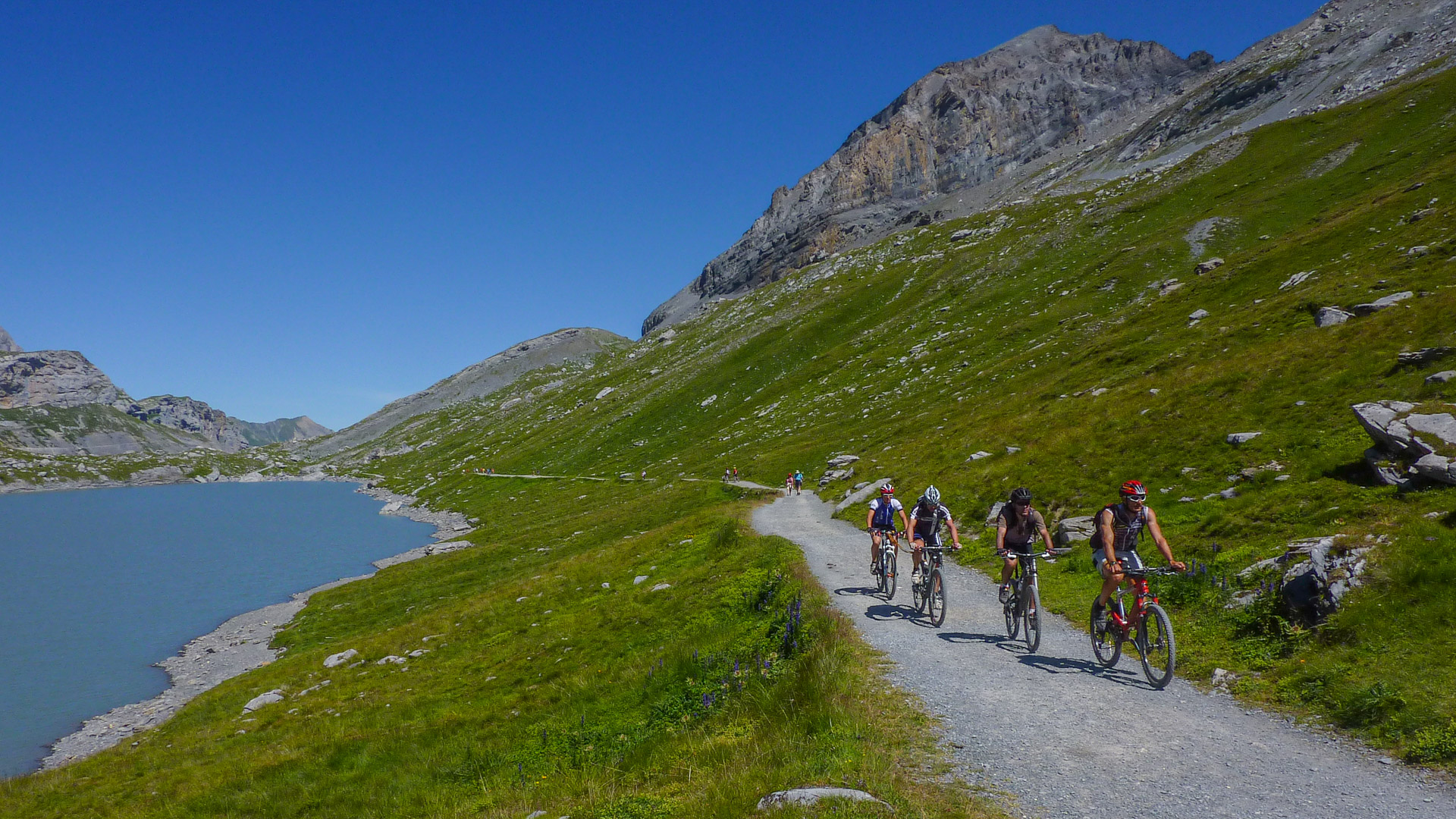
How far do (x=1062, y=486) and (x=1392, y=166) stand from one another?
9196cm

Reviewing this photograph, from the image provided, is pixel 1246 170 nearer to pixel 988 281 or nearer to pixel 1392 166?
pixel 1392 166

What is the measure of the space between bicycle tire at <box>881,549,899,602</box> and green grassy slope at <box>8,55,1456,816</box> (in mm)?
2809

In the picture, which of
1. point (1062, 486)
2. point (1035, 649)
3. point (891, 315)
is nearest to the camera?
point (1035, 649)

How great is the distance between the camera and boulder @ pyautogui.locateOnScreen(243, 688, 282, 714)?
88.5 ft

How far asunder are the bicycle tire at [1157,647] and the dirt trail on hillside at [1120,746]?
276 mm

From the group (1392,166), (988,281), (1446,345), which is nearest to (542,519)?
(1446,345)

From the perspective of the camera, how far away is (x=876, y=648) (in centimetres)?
1466

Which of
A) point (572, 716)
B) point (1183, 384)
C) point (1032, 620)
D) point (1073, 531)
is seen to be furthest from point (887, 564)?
point (1183, 384)

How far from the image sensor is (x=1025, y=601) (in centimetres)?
1453

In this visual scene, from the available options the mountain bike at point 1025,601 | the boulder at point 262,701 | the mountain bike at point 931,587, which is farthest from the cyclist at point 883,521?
the boulder at point 262,701

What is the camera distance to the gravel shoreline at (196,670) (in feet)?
92.0

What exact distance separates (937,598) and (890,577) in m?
3.10

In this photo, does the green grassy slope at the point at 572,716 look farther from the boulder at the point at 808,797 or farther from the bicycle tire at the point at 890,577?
the bicycle tire at the point at 890,577

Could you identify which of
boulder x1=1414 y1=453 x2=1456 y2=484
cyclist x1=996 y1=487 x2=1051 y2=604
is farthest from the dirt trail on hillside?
boulder x1=1414 y1=453 x2=1456 y2=484
